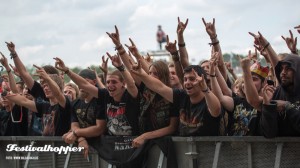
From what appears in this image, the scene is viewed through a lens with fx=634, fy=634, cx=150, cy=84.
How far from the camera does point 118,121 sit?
760cm

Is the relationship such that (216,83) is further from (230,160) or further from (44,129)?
(44,129)

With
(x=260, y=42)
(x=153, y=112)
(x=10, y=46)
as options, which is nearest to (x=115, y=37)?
(x=153, y=112)

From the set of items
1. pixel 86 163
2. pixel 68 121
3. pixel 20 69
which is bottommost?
pixel 86 163

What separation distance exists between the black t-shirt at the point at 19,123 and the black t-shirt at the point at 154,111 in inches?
112

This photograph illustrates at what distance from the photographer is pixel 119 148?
7449mm

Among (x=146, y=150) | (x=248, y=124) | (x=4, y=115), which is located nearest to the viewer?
(x=248, y=124)

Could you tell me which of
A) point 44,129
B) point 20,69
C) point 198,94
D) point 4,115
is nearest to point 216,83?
point 198,94

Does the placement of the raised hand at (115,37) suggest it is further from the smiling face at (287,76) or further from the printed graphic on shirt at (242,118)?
the smiling face at (287,76)

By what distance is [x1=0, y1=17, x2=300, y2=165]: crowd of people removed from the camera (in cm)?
627

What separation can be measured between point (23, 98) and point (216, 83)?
3.35 meters

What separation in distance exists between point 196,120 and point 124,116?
1.12 meters

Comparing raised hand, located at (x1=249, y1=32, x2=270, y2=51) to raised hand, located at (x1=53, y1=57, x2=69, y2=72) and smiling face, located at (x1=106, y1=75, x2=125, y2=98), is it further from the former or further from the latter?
raised hand, located at (x1=53, y1=57, x2=69, y2=72)

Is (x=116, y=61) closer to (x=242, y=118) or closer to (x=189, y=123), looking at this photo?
(x=189, y=123)

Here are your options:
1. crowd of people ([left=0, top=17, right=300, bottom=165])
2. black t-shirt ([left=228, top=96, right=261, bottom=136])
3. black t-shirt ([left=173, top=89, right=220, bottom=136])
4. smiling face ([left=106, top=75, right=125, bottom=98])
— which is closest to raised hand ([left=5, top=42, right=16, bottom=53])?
crowd of people ([left=0, top=17, right=300, bottom=165])
